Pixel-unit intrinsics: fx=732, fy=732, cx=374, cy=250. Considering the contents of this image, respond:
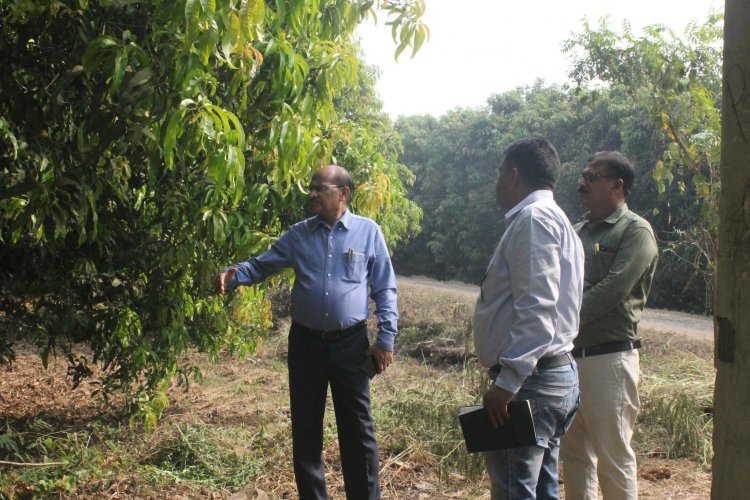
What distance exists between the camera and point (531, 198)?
2.71 m

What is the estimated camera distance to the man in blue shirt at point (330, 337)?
11.9ft

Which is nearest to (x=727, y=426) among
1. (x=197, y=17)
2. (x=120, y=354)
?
(x=197, y=17)

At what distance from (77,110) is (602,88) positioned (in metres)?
5.88

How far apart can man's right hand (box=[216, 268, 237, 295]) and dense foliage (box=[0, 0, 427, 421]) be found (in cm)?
24

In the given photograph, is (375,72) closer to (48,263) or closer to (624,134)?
(624,134)

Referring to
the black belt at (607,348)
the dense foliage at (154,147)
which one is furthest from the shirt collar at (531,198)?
the black belt at (607,348)

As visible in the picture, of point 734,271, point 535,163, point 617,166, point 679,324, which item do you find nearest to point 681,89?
point 617,166

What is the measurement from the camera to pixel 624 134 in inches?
545

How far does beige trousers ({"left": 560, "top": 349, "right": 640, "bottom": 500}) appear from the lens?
323 cm

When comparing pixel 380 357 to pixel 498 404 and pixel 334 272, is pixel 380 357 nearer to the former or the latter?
pixel 334 272

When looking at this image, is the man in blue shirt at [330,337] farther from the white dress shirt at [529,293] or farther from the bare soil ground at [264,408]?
the white dress shirt at [529,293]

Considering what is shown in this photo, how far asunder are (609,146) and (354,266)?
1355 cm

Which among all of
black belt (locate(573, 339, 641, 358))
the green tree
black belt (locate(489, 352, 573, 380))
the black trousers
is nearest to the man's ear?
black belt (locate(489, 352, 573, 380))

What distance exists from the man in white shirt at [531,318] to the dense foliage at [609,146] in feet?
10.6
